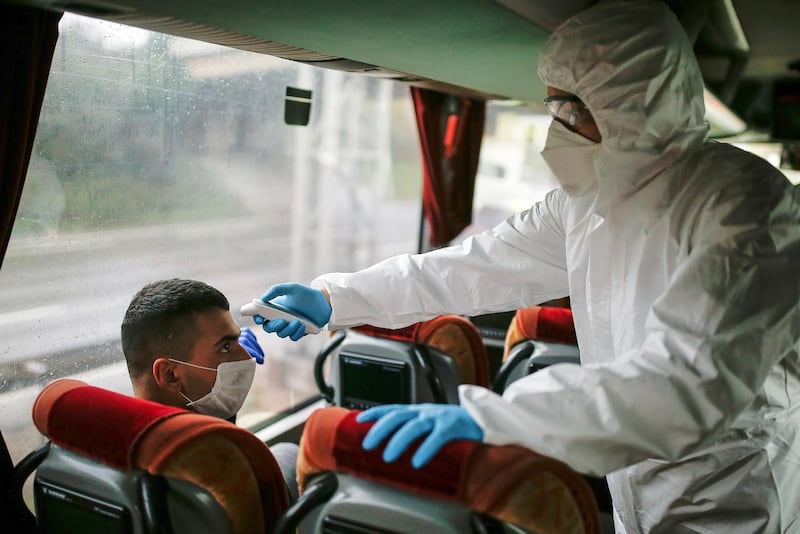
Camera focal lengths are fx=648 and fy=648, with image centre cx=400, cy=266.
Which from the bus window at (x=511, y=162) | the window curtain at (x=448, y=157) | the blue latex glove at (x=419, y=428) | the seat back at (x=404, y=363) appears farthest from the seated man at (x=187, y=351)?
the bus window at (x=511, y=162)

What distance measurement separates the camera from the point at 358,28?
1843 mm

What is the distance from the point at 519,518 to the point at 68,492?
109 cm

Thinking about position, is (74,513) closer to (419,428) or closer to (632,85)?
(419,428)

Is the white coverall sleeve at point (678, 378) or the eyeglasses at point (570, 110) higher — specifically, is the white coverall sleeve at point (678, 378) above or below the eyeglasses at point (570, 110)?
below

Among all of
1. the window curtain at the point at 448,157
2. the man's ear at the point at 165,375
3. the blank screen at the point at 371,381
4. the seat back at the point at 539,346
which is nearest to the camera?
the man's ear at the point at 165,375

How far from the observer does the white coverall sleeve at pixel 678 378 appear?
1305mm

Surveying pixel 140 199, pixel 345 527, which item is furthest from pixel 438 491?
pixel 140 199

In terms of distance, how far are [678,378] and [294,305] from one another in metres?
1.22

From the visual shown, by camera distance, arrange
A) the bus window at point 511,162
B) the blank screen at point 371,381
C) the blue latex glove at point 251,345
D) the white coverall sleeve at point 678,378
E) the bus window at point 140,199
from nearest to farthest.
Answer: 1. the white coverall sleeve at point 678,378
2. the bus window at point 140,199
3. the blue latex glove at point 251,345
4. the blank screen at point 371,381
5. the bus window at point 511,162

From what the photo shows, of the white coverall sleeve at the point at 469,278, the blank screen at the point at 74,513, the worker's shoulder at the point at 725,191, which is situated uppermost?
the worker's shoulder at the point at 725,191

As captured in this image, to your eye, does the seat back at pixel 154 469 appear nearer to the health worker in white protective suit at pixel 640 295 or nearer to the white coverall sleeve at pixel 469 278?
the health worker in white protective suit at pixel 640 295

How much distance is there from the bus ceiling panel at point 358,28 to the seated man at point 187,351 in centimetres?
82

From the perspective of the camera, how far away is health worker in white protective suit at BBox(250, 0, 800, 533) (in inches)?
51.8

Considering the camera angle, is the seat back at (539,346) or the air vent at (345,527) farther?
the seat back at (539,346)
